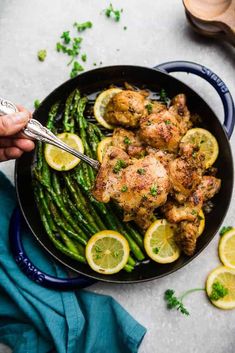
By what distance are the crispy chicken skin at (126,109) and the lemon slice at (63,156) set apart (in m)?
0.42

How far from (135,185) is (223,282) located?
1.46m

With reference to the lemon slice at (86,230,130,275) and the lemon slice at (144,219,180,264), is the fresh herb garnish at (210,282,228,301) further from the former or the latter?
the lemon slice at (86,230,130,275)

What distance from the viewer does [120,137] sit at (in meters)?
4.55

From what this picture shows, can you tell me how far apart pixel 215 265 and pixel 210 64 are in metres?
2.16

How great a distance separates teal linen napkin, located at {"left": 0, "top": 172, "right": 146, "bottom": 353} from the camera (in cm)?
450

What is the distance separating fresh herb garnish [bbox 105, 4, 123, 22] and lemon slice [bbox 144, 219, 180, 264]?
230cm

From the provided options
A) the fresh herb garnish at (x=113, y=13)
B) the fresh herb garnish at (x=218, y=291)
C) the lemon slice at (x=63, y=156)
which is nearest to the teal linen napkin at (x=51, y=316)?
the lemon slice at (x=63, y=156)

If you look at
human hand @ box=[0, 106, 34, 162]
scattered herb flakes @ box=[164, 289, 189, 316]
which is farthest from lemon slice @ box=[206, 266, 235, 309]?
human hand @ box=[0, 106, 34, 162]

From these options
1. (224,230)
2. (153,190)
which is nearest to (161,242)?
(153,190)

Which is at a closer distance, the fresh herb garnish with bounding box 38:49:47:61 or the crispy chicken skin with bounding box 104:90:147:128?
the crispy chicken skin with bounding box 104:90:147:128

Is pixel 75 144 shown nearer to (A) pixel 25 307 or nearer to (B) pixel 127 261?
(B) pixel 127 261

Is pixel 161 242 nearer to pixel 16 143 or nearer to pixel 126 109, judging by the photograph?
pixel 126 109

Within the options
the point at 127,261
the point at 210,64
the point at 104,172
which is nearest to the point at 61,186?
the point at 104,172

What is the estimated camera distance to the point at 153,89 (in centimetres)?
486
